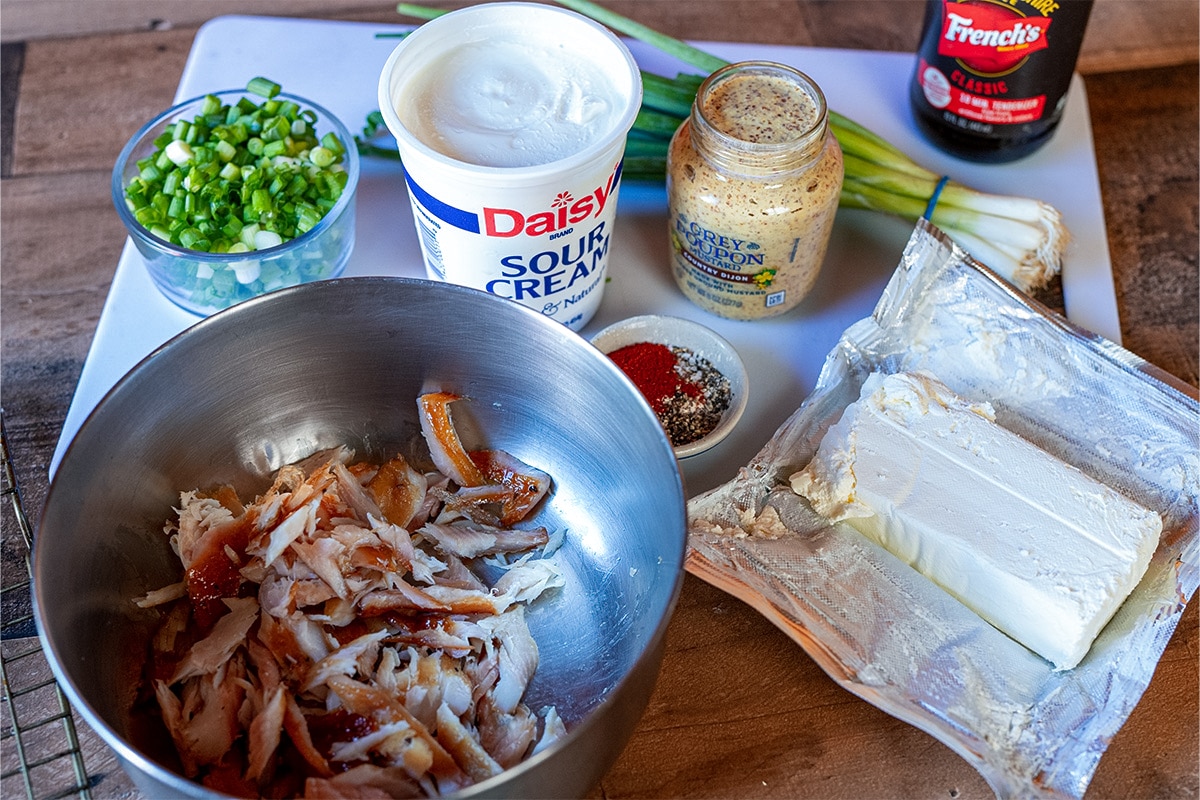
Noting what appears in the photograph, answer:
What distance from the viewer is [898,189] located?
1.39 meters

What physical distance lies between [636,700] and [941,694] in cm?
32

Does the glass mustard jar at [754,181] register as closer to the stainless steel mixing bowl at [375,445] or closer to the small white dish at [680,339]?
the small white dish at [680,339]

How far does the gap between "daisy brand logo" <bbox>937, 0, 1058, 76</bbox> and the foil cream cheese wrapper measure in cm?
29

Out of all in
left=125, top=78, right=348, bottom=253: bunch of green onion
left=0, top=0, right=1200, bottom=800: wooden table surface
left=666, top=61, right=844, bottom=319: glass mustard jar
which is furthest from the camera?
left=125, top=78, right=348, bottom=253: bunch of green onion

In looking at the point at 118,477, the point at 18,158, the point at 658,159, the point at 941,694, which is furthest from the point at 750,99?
the point at 18,158

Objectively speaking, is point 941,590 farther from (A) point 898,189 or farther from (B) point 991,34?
(B) point 991,34

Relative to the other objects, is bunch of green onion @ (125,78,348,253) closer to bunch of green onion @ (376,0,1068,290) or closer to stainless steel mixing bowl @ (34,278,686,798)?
stainless steel mixing bowl @ (34,278,686,798)

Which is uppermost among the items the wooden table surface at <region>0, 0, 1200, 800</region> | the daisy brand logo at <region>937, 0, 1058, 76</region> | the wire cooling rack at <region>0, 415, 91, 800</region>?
the daisy brand logo at <region>937, 0, 1058, 76</region>

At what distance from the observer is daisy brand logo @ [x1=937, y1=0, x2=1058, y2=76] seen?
1.28 m

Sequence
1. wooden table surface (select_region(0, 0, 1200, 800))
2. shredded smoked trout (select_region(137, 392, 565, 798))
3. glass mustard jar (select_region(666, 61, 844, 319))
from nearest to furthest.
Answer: shredded smoked trout (select_region(137, 392, 565, 798)) → wooden table surface (select_region(0, 0, 1200, 800)) → glass mustard jar (select_region(666, 61, 844, 319))

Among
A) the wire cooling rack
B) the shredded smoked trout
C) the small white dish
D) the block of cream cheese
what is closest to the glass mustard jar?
the small white dish

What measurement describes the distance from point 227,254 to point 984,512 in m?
0.89

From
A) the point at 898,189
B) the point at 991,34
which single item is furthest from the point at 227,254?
the point at 991,34

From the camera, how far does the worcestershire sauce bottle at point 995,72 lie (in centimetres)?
129
